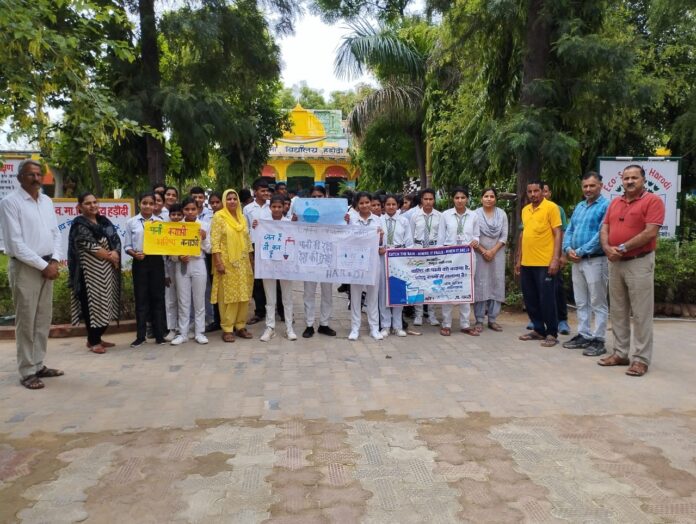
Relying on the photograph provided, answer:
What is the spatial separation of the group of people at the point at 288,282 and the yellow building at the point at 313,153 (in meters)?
27.0

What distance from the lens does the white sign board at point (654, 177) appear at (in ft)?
27.7

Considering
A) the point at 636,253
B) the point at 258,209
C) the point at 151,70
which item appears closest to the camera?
the point at 636,253

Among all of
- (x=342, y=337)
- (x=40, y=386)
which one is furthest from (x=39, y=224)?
(x=342, y=337)

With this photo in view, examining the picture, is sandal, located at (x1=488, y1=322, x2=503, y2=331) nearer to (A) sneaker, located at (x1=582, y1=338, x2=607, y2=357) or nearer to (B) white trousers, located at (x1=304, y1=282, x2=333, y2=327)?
(A) sneaker, located at (x1=582, y1=338, x2=607, y2=357)

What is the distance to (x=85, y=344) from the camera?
22.2 feet

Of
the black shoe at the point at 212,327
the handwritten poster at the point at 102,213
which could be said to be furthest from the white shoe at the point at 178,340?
the handwritten poster at the point at 102,213

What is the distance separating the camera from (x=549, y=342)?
652 cm

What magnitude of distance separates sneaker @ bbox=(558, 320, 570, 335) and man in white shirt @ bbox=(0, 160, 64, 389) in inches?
222

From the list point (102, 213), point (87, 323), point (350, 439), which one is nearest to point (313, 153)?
point (102, 213)

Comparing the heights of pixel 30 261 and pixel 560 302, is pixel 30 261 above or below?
above

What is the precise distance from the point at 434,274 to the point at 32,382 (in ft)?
14.6

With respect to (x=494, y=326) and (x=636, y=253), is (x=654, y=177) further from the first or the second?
(x=636, y=253)

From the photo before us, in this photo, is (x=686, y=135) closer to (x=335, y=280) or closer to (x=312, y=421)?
(x=335, y=280)

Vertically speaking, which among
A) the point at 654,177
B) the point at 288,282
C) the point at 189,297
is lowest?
the point at 189,297
